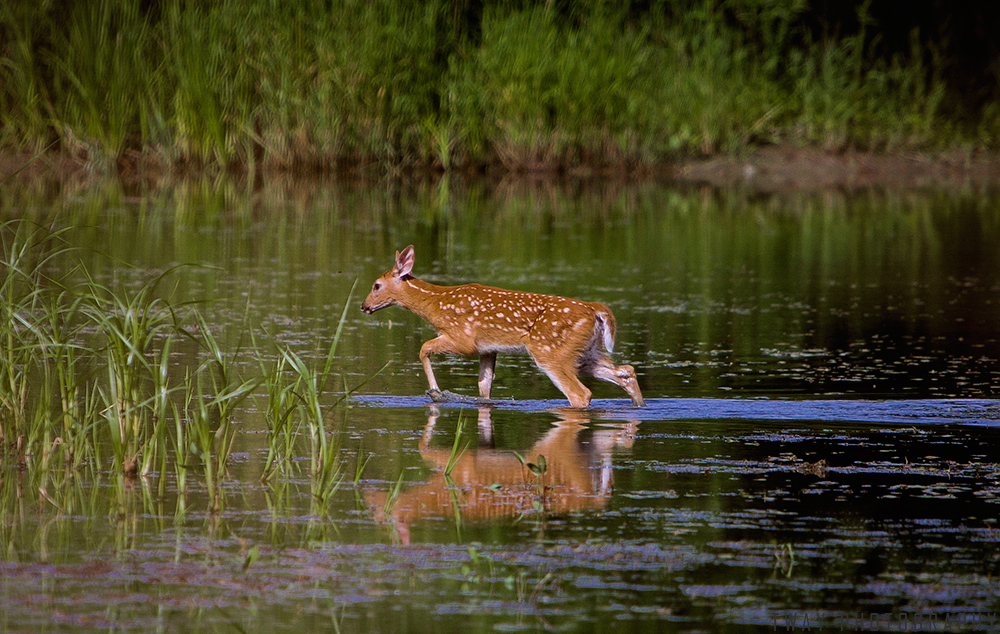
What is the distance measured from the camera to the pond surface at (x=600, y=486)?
5266mm

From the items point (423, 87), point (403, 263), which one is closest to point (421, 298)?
point (403, 263)

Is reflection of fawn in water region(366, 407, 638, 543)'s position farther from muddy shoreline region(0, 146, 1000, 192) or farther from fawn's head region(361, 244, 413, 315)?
muddy shoreline region(0, 146, 1000, 192)

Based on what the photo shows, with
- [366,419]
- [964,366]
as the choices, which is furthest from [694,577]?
[964,366]

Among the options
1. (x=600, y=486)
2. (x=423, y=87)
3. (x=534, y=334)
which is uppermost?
(x=423, y=87)

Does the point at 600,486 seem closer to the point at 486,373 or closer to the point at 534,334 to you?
the point at 534,334

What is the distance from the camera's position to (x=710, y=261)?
55.3ft

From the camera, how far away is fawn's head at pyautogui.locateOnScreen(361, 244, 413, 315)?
10.8 meters

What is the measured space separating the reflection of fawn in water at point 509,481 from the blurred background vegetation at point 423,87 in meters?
16.2

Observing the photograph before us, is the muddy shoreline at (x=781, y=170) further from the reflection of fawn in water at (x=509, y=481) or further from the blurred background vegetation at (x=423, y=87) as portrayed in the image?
the reflection of fawn in water at (x=509, y=481)

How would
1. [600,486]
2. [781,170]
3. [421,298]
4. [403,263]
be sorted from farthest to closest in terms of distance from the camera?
[781,170], [403,263], [421,298], [600,486]

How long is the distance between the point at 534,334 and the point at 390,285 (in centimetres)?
165

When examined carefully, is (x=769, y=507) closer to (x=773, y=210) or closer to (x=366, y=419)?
(x=366, y=419)

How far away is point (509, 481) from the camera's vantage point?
7051mm

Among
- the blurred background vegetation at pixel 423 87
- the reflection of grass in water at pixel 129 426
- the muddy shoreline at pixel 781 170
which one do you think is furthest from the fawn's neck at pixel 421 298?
the muddy shoreline at pixel 781 170
